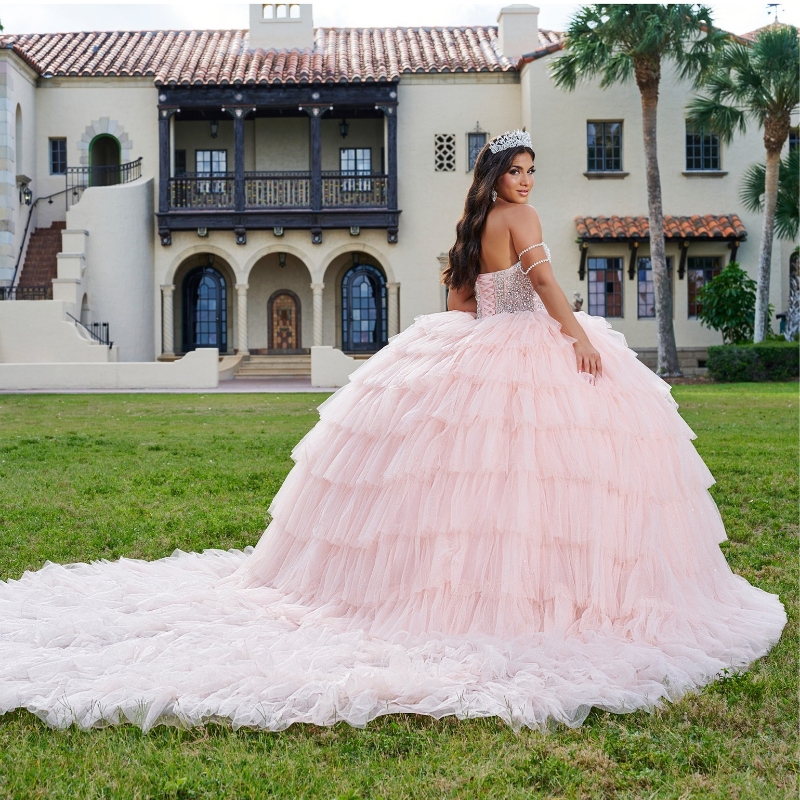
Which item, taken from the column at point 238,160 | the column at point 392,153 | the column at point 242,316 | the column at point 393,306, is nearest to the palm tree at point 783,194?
the column at point 392,153

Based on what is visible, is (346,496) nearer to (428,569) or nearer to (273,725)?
(428,569)

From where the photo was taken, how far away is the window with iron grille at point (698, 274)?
84.8 feet

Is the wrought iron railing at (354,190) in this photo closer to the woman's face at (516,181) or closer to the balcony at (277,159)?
the balcony at (277,159)

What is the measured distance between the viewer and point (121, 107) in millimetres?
26406

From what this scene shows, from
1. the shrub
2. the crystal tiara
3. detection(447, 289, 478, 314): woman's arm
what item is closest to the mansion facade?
the shrub

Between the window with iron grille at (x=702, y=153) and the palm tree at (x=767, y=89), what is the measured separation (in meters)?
2.95

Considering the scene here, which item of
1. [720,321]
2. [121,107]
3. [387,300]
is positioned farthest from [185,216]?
[720,321]

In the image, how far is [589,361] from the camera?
156 inches

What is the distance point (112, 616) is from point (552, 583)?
1.80 m

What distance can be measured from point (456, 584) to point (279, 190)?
23.8m

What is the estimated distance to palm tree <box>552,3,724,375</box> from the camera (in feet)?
68.7

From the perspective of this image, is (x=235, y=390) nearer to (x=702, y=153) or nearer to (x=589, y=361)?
(x=702, y=153)

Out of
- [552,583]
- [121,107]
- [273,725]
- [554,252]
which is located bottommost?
[273,725]

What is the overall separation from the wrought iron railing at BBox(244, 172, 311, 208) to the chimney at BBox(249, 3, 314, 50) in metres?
4.40
